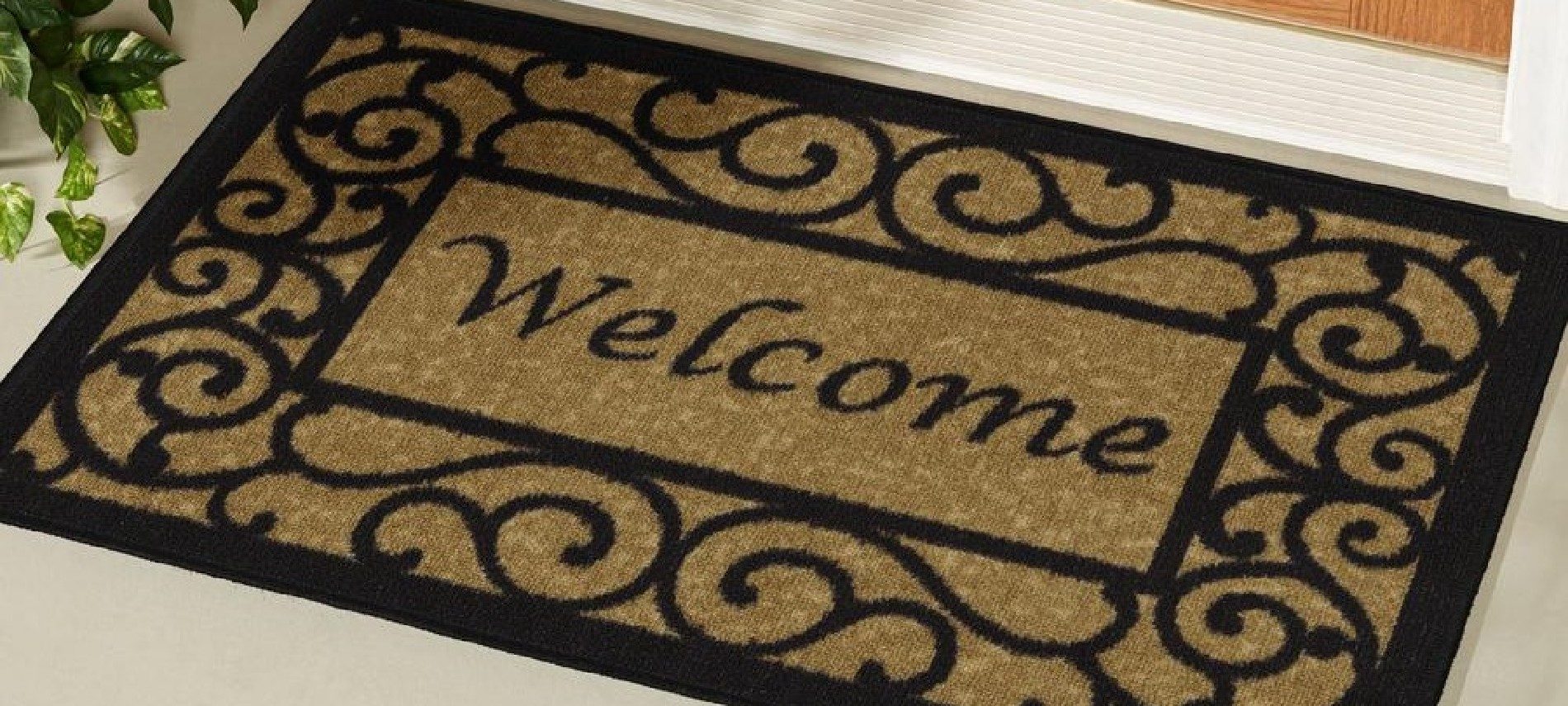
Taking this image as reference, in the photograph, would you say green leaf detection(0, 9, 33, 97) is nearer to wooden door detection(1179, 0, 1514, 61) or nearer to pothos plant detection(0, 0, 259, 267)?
pothos plant detection(0, 0, 259, 267)

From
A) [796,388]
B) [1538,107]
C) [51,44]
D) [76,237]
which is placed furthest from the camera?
[51,44]

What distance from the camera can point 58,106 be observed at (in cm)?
255

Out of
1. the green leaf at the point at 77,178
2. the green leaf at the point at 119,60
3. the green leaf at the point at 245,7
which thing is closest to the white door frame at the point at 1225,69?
the green leaf at the point at 245,7

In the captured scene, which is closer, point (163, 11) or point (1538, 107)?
point (1538, 107)

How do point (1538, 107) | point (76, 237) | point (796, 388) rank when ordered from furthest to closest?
1. point (76, 237)
2. point (1538, 107)
3. point (796, 388)

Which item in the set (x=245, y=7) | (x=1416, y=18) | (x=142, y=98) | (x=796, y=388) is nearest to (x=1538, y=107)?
(x=1416, y=18)

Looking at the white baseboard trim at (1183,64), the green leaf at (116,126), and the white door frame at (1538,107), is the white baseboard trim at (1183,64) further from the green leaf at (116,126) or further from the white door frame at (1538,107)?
the green leaf at (116,126)

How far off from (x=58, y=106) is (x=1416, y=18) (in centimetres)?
146

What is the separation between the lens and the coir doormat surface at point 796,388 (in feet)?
6.91

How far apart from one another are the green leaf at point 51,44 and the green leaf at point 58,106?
0.06m

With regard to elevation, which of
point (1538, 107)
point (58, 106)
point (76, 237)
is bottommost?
point (76, 237)

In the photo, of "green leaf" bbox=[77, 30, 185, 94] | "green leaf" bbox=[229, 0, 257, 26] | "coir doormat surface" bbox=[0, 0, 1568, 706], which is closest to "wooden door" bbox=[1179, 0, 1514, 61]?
"coir doormat surface" bbox=[0, 0, 1568, 706]

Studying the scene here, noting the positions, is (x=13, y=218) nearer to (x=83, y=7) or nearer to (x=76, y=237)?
(x=76, y=237)

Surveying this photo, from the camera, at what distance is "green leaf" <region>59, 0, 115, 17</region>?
105 inches
